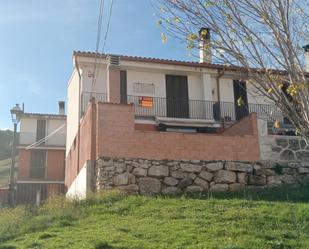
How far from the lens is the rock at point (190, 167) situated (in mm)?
18281

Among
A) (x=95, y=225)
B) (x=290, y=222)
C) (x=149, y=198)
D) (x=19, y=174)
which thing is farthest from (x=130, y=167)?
(x=19, y=174)

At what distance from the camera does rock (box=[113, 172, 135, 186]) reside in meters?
17.4

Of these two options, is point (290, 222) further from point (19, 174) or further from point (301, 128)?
point (19, 174)

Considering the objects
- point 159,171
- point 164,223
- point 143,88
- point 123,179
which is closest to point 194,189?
point 159,171

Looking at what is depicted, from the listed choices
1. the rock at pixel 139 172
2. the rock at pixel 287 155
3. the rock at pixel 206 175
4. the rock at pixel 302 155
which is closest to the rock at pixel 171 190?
the rock at pixel 139 172

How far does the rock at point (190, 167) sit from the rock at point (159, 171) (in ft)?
1.80

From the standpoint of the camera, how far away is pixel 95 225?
508 inches

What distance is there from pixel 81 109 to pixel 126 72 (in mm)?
2714

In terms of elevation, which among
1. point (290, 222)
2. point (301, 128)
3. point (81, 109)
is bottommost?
point (290, 222)

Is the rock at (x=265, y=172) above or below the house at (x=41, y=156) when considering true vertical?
below

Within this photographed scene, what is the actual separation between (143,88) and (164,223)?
40.6ft

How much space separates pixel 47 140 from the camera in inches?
1432

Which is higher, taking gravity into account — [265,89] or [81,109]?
[81,109]

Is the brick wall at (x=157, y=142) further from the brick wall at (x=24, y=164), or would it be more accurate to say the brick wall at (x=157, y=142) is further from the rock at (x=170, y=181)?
the brick wall at (x=24, y=164)
